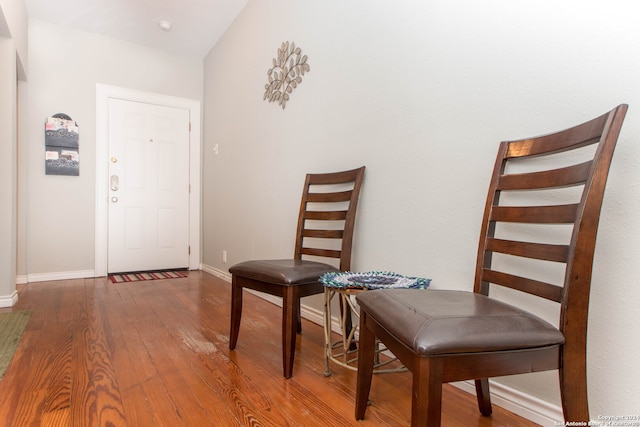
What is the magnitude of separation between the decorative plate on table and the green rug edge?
1.45 metres

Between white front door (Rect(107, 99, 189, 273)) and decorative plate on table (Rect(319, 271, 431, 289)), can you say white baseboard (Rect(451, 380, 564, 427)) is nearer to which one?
decorative plate on table (Rect(319, 271, 431, 289))

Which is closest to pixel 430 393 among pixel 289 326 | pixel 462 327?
pixel 462 327

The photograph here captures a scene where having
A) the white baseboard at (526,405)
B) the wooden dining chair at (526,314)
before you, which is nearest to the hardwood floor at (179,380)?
the white baseboard at (526,405)

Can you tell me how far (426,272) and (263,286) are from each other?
73cm

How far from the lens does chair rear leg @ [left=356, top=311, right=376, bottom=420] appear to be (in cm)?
113

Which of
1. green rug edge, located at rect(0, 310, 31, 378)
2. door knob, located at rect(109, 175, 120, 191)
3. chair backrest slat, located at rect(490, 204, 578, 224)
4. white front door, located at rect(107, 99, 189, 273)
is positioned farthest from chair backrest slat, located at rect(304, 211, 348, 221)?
Result: door knob, located at rect(109, 175, 120, 191)

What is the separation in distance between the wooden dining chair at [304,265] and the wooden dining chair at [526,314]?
1.45ft

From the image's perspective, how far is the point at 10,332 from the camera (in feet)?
6.43

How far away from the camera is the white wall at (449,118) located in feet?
3.28

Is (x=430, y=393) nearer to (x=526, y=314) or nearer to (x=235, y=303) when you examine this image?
(x=526, y=314)

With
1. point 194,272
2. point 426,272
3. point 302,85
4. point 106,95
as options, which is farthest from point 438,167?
point 106,95

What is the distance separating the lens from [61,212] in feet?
11.3

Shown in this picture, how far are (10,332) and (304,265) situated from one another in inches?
69.1

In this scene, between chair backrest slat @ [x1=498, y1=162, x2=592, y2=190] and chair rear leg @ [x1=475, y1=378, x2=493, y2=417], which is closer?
chair backrest slat @ [x1=498, y1=162, x2=592, y2=190]
